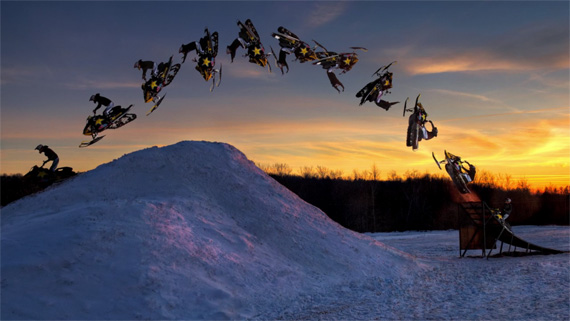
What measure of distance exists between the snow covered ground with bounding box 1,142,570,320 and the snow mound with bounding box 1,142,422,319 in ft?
0.09

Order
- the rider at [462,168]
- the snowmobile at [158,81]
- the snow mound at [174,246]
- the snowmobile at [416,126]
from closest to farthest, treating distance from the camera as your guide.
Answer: the snow mound at [174,246]
the snowmobile at [158,81]
the snowmobile at [416,126]
the rider at [462,168]

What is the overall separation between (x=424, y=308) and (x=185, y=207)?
577 cm

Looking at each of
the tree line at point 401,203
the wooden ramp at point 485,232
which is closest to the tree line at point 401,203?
the tree line at point 401,203

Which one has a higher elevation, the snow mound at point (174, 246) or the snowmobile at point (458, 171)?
the snowmobile at point (458, 171)

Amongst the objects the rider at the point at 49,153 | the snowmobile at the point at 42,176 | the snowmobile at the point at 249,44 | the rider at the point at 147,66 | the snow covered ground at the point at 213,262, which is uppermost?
the snowmobile at the point at 249,44

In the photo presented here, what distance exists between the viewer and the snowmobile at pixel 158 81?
35.7 feet

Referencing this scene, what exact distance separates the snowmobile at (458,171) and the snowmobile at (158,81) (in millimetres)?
8692

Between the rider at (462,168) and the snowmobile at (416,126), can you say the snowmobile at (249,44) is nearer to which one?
the snowmobile at (416,126)

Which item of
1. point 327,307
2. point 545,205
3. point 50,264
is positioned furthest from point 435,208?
point 50,264

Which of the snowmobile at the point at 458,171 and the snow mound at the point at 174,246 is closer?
the snow mound at the point at 174,246

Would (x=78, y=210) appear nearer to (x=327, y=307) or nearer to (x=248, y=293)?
(x=248, y=293)

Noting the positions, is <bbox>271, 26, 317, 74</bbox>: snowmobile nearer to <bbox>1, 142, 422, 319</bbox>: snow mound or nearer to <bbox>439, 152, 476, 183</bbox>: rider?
<bbox>1, 142, 422, 319</bbox>: snow mound

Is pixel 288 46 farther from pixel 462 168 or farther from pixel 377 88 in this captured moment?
pixel 462 168

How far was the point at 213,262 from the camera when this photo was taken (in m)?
9.77
